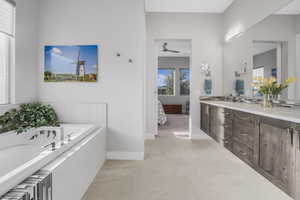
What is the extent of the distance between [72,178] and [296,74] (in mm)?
2633

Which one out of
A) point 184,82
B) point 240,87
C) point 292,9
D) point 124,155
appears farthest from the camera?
point 184,82

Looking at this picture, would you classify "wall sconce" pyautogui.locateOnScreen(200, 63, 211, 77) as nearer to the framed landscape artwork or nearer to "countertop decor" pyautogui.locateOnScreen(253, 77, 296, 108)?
"countertop decor" pyautogui.locateOnScreen(253, 77, 296, 108)

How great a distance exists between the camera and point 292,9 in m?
2.60

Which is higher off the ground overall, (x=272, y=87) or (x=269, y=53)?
(x=269, y=53)

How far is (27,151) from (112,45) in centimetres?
193

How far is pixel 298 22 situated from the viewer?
2416 mm

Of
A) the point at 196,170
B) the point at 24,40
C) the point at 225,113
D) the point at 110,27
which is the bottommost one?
the point at 196,170

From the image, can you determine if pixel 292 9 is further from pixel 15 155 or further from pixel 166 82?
pixel 166 82

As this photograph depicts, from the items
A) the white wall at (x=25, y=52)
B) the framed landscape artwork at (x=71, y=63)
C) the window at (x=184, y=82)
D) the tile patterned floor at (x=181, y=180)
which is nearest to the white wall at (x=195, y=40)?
the tile patterned floor at (x=181, y=180)

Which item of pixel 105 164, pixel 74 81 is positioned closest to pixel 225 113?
pixel 105 164

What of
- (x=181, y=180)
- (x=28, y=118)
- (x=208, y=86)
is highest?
(x=208, y=86)

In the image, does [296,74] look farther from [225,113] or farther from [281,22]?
Result: [225,113]

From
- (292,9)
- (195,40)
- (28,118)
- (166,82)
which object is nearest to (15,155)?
(28,118)

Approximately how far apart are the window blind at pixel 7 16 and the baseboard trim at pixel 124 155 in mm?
2214
